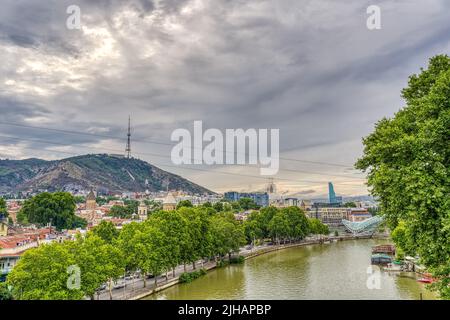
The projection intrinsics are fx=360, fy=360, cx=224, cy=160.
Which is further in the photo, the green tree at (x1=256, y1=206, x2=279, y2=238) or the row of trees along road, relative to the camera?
the green tree at (x1=256, y1=206, x2=279, y2=238)

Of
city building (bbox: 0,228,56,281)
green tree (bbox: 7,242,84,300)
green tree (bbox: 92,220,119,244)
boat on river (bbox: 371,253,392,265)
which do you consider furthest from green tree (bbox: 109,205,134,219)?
green tree (bbox: 7,242,84,300)

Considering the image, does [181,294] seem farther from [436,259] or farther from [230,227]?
[436,259]

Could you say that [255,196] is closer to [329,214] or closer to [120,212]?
[329,214]

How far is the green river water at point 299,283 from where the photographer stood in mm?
14039

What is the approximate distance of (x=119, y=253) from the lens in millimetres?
12914

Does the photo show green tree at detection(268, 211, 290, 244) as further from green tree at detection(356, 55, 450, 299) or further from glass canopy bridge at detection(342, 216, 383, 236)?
green tree at detection(356, 55, 450, 299)

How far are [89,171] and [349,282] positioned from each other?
13667cm

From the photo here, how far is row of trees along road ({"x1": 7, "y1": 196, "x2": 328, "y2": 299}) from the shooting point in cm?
931

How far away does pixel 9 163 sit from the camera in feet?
483

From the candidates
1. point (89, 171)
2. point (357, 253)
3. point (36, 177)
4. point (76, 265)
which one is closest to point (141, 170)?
Answer: point (89, 171)

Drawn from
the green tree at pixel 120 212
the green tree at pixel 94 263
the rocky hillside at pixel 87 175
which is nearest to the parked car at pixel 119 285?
the green tree at pixel 94 263

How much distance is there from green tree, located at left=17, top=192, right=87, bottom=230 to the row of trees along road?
53.2 ft

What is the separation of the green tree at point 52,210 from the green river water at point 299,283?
59.6 feet

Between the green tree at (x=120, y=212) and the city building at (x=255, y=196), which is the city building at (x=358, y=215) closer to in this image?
the city building at (x=255, y=196)
